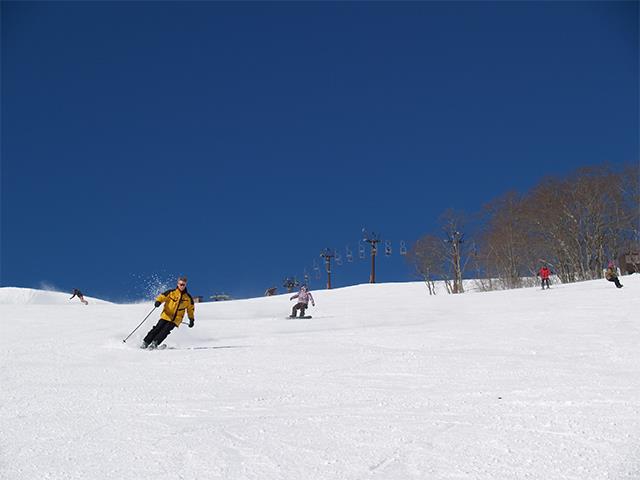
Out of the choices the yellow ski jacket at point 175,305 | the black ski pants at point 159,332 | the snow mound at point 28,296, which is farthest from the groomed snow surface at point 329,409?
the snow mound at point 28,296

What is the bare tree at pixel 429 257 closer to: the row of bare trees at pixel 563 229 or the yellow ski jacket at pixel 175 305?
the row of bare trees at pixel 563 229

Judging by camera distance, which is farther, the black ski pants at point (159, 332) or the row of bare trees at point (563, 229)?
the row of bare trees at point (563, 229)

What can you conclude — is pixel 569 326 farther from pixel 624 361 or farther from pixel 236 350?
pixel 236 350

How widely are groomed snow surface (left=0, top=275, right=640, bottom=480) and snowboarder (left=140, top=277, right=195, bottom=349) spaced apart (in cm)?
50

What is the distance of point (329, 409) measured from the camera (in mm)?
5340

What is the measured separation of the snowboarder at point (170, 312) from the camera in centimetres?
1153


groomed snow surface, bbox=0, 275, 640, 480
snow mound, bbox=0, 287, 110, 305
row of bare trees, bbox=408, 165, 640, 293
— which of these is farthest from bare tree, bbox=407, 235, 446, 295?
groomed snow surface, bbox=0, 275, 640, 480

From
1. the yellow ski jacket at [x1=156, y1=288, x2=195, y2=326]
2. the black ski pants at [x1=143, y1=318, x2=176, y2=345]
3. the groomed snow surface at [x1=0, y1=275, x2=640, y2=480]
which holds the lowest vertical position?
the groomed snow surface at [x1=0, y1=275, x2=640, y2=480]

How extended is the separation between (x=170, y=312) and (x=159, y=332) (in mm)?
463

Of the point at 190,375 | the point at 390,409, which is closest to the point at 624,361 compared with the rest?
the point at 390,409

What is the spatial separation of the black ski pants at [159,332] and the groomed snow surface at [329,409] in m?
0.43

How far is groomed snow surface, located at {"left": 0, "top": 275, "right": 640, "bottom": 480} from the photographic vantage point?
374 cm

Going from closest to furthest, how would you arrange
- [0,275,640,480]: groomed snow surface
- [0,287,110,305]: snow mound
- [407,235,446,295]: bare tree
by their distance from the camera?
[0,275,640,480]: groomed snow surface
[0,287,110,305]: snow mound
[407,235,446,295]: bare tree

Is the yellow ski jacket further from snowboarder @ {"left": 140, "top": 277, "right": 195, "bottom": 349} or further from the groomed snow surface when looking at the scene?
the groomed snow surface
